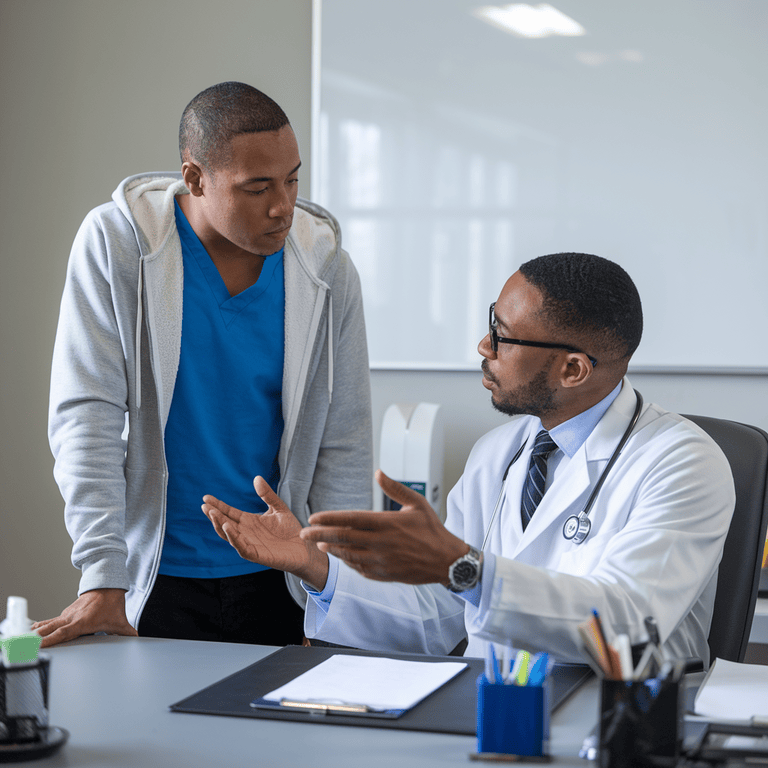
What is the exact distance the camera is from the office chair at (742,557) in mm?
1456

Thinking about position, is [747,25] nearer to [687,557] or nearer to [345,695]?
[687,557]

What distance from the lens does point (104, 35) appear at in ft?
9.98

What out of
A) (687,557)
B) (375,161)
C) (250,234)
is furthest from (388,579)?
(375,161)

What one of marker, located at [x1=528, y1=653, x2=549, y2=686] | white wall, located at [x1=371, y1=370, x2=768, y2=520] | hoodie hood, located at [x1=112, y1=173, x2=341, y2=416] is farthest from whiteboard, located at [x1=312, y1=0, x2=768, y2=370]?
marker, located at [x1=528, y1=653, x2=549, y2=686]

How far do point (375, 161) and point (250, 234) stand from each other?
125 cm

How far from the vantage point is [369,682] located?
46.2 inches

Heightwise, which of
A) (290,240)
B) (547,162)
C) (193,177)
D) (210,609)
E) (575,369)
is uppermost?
(547,162)

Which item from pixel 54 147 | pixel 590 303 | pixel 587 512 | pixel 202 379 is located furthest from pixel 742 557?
pixel 54 147

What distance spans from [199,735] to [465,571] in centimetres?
37

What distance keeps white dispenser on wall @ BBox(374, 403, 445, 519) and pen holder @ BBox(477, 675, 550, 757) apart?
158 cm

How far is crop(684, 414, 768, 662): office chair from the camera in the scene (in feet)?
4.78

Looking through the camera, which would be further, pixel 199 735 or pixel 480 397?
pixel 480 397

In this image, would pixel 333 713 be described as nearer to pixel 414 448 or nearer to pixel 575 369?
pixel 575 369

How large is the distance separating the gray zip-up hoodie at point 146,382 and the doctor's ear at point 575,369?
517 millimetres
